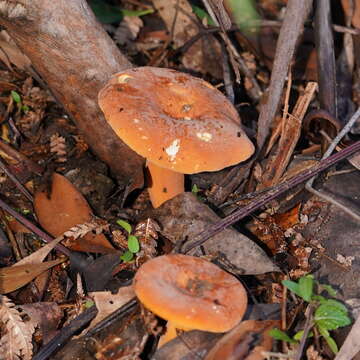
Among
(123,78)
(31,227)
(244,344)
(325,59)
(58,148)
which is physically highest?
(123,78)

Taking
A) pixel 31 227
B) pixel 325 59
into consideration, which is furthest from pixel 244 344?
→ pixel 325 59

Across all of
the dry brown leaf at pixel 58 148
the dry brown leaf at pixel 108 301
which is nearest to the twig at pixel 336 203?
the dry brown leaf at pixel 108 301

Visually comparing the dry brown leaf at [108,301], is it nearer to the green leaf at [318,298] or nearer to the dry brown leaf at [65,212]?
the dry brown leaf at [65,212]

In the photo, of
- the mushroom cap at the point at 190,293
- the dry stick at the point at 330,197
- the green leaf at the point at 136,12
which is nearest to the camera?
the mushroom cap at the point at 190,293

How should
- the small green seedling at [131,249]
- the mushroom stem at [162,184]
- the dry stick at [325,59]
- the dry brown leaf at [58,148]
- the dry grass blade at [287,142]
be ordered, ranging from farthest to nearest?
the dry brown leaf at [58,148] → the dry stick at [325,59] → the dry grass blade at [287,142] → the mushroom stem at [162,184] → the small green seedling at [131,249]

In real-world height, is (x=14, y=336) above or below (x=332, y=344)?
above

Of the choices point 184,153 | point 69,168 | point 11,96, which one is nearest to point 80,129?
point 69,168

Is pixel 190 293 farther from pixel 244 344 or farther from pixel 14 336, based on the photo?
pixel 14 336

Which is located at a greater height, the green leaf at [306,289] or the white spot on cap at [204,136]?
the white spot on cap at [204,136]

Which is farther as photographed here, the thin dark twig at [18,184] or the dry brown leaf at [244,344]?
the thin dark twig at [18,184]
